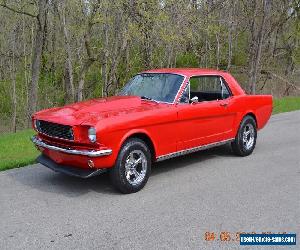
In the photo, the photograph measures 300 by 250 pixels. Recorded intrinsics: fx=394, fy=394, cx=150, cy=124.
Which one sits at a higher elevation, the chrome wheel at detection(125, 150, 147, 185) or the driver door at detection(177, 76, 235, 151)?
the driver door at detection(177, 76, 235, 151)

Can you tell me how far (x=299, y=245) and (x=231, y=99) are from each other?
12.1 feet

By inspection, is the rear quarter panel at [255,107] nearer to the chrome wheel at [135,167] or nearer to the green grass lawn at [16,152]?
the chrome wheel at [135,167]

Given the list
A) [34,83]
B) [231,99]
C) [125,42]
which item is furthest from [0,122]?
[231,99]

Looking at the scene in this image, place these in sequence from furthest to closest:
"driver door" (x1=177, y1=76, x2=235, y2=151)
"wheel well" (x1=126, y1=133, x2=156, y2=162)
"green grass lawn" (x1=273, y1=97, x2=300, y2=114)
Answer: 1. "green grass lawn" (x1=273, y1=97, x2=300, y2=114)
2. "driver door" (x1=177, y1=76, x2=235, y2=151)
3. "wheel well" (x1=126, y1=133, x2=156, y2=162)

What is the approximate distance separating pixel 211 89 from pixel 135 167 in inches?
105

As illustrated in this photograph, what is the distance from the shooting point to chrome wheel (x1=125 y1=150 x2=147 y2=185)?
213 inches

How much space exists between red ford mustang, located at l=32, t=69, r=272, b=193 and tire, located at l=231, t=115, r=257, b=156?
19 millimetres

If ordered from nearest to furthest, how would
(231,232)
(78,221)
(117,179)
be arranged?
(231,232) → (78,221) → (117,179)

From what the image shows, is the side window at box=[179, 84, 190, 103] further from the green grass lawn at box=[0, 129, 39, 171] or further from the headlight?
the green grass lawn at box=[0, 129, 39, 171]

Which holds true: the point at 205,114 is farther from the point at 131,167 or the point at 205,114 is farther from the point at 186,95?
the point at 131,167

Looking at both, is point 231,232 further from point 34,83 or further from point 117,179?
point 34,83

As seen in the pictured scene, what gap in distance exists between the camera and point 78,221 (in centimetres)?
449

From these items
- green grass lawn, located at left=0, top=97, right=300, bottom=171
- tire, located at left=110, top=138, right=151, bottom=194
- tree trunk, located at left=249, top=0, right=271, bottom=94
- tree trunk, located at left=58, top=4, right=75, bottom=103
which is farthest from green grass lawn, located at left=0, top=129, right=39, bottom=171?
tree trunk, located at left=249, top=0, right=271, bottom=94

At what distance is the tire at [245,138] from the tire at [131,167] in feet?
7.80
